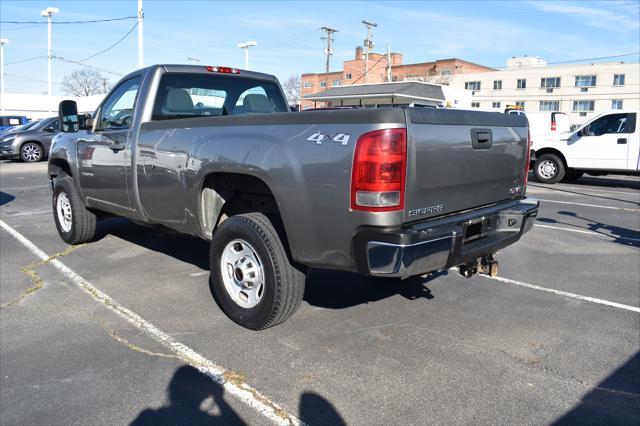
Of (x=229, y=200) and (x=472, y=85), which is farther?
(x=472, y=85)

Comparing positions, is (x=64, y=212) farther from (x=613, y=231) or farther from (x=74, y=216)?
(x=613, y=231)

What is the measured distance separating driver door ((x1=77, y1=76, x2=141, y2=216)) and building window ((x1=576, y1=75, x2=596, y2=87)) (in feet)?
203

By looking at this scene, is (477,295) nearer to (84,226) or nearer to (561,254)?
(561,254)

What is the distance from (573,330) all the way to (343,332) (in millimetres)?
1745

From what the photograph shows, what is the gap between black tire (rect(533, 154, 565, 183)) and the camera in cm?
1388

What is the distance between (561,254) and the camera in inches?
243

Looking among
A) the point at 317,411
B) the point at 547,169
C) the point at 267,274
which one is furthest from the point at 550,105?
the point at 317,411

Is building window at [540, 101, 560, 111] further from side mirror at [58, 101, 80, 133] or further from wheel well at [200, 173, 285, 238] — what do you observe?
wheel well at [200, 173, 285, 238]

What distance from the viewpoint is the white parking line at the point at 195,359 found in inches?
109

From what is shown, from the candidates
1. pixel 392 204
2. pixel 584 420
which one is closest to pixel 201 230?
pixel 392 204

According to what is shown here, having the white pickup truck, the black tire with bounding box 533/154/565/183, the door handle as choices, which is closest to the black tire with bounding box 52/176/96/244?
the door handle

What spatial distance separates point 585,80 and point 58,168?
62.4 metres

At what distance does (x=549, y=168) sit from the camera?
14094mm

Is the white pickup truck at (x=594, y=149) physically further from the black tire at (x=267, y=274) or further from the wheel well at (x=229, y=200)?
the black tire at (x=267, y=274)
